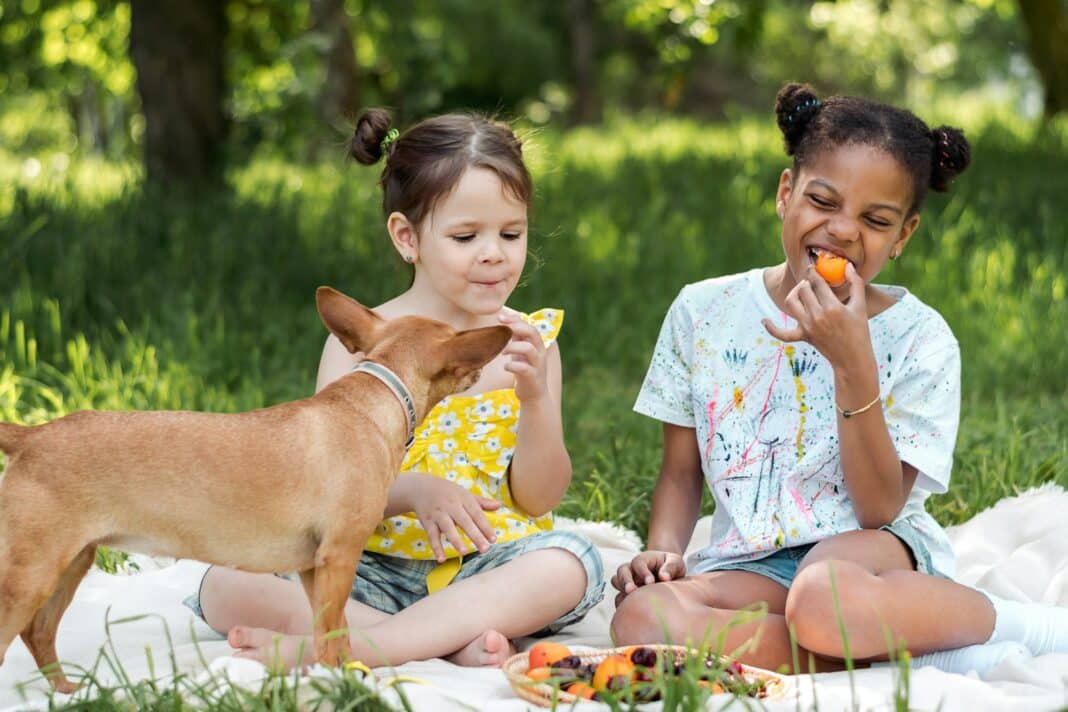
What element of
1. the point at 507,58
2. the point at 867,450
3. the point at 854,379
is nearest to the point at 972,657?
the point at 867,450

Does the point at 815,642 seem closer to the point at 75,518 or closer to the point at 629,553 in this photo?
the point at 629,553

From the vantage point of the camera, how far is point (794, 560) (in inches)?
129

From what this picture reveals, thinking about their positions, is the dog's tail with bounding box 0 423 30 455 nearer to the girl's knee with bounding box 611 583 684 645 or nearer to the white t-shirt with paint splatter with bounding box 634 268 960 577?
the girl's knee with bounding box 611 583 684 645

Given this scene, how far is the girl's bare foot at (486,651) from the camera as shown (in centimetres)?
305

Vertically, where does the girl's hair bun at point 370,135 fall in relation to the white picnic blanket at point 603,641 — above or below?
above

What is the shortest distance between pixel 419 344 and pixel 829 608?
1.09 metres

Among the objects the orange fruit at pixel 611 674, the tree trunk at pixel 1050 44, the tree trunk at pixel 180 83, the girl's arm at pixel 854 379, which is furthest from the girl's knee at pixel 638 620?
the tree trunk at pixel 1050 44

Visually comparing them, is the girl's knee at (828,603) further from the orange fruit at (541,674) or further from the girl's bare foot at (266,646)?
the girl's bare foot at (266,646)

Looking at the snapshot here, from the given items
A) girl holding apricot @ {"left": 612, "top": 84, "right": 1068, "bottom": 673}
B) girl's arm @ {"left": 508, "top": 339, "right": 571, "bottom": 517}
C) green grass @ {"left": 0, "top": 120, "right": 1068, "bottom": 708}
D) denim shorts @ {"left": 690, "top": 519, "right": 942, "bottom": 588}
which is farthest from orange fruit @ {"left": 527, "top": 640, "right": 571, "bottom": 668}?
green grass @ {"left": 0, "top": 120, "right": 1068, "bottom": 708}

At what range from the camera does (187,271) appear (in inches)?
255

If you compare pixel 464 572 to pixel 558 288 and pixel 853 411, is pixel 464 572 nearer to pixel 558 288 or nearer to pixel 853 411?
pixel 853 411

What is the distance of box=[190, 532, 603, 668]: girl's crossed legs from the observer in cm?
305

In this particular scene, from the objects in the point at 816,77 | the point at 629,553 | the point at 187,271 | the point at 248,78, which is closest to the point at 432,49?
the point at 248,78

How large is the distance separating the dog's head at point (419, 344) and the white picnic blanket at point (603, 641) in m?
0.63
